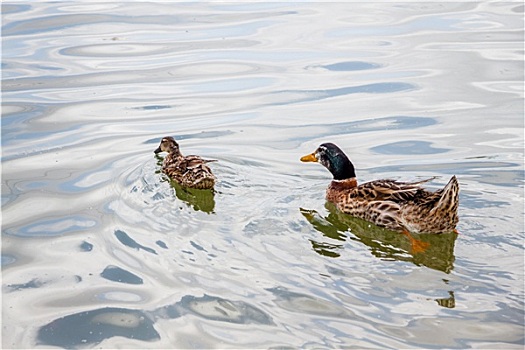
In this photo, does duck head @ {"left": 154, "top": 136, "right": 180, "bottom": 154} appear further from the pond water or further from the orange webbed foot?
the orange webbed foot

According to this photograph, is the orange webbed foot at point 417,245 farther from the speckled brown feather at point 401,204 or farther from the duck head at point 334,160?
the duck head at point 334,160

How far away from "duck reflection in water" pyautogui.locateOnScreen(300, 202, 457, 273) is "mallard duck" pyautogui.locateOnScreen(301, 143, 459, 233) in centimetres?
8

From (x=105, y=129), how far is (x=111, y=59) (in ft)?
13.8

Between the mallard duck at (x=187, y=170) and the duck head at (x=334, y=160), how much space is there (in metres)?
1.15

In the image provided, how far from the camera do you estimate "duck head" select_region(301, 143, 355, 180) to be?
9414 millimetres

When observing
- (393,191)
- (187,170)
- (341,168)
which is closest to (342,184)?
(341,168)

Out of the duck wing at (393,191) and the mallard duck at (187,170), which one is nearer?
the duck wing at (393,191)

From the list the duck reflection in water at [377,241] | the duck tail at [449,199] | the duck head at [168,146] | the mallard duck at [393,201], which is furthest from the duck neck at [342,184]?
the duck head at [168,146]

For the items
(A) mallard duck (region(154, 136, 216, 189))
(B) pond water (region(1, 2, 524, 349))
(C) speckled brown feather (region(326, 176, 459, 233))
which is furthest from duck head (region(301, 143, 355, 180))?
(A) mallard duck (region(154, 136, 216, 189))

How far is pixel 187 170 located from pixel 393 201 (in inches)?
94.9

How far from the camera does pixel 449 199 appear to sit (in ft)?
25.4

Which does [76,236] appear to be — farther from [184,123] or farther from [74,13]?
[74,13]

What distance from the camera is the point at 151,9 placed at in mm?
19562

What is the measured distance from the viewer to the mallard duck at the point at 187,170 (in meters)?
9.31
